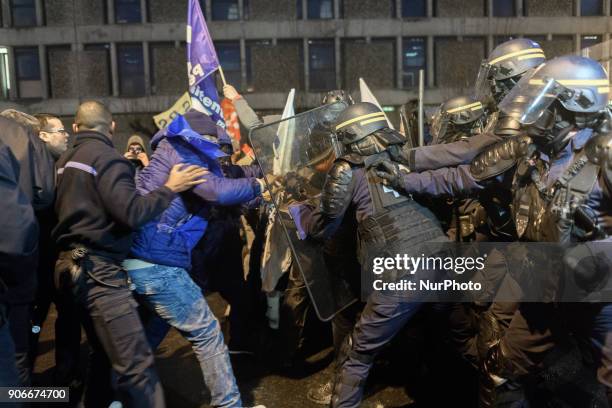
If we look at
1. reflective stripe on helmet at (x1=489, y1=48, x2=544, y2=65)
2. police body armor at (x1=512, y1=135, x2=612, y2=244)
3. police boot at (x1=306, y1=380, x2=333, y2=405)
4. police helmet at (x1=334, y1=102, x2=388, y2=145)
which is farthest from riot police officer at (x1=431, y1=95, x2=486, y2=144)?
police boot at (x1=306, y1=380, x2=333, y2=405)

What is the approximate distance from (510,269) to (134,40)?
20.6 metres

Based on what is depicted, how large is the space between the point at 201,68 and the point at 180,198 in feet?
10.3

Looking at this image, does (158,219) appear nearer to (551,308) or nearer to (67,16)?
(551,308)

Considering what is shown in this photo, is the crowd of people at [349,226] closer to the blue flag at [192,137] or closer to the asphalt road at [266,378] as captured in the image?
the blue flag at [192,137]

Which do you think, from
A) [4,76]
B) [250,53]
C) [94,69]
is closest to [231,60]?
[250,53]

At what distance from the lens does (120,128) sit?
20969 mm

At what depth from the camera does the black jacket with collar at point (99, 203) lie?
283 centimetres

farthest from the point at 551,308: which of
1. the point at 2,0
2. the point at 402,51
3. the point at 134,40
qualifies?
the point at 2,0

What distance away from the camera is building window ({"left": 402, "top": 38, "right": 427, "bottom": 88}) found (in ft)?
69.9

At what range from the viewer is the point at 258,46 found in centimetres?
2100

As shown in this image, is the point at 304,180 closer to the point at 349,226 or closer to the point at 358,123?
the point at 349,226

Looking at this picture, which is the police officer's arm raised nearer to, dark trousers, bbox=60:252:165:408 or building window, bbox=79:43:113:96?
dark trousers, bbox=60:252:165:408

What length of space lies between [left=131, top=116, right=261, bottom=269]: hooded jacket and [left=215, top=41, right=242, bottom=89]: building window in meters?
18.3

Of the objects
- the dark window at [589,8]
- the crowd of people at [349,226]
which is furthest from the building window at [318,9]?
the crowd of people at [349,226]
